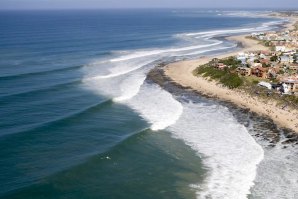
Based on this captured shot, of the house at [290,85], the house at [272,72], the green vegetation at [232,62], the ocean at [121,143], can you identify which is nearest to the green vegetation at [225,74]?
the green vegetation at [232,62]

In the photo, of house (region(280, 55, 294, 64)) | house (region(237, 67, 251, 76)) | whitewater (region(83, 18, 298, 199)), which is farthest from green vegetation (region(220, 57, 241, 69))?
whitewater (region(83, 18, 298, 199))

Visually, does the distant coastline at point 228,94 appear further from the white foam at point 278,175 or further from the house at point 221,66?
the white foam at point 278,175

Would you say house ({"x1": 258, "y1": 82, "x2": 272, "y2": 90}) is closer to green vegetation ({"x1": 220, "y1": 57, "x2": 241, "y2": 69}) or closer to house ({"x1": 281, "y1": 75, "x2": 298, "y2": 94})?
house ({"x1": 281, "y1": 75, "x2": 298, "y2": 94})

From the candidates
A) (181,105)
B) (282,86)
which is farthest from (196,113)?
(282,86)

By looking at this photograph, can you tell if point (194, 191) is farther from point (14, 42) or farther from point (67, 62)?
point (14, 42)

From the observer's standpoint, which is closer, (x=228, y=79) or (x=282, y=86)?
(x=282, y=86)

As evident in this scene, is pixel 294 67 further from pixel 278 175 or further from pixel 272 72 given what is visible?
pixel 278 175
